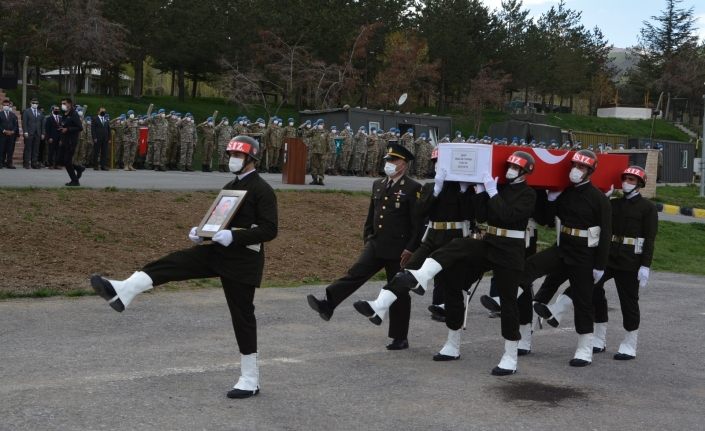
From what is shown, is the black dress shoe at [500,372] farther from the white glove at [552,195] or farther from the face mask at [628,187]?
the face mask at [628,187]

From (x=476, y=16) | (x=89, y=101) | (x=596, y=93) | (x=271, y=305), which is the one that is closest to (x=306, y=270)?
(x=271, y=305)

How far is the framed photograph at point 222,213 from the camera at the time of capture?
7016 mm

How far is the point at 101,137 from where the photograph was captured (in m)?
25.7

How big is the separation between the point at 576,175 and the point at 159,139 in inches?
827

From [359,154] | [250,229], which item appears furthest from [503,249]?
[359,154]

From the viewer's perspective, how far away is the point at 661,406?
7.49 m

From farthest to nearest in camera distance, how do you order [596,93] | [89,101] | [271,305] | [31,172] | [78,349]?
[596,93] < [89,101] < [31,172] < [271,305] < [78,349]

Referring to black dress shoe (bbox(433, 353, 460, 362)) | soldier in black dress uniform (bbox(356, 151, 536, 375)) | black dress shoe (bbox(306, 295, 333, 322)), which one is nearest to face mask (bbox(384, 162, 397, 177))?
soldier in black dress uniform (bbox(356, 151, 536, 375))

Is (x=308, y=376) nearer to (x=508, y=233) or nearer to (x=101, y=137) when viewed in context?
(x=508, y=233)

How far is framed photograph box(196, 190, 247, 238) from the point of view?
23.0ft

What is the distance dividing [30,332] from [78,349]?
3.21ft

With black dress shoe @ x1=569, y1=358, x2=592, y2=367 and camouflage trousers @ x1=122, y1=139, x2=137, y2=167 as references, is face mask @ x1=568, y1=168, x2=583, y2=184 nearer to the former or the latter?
black dress shoe @ x1=569, y1=358, x2=592, y2=367

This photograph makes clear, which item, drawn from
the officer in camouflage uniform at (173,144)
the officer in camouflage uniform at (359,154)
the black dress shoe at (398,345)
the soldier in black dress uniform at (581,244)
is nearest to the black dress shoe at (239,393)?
the black dress shoe at (398,345)

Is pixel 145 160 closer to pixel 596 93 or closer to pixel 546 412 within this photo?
pixel 546 412
